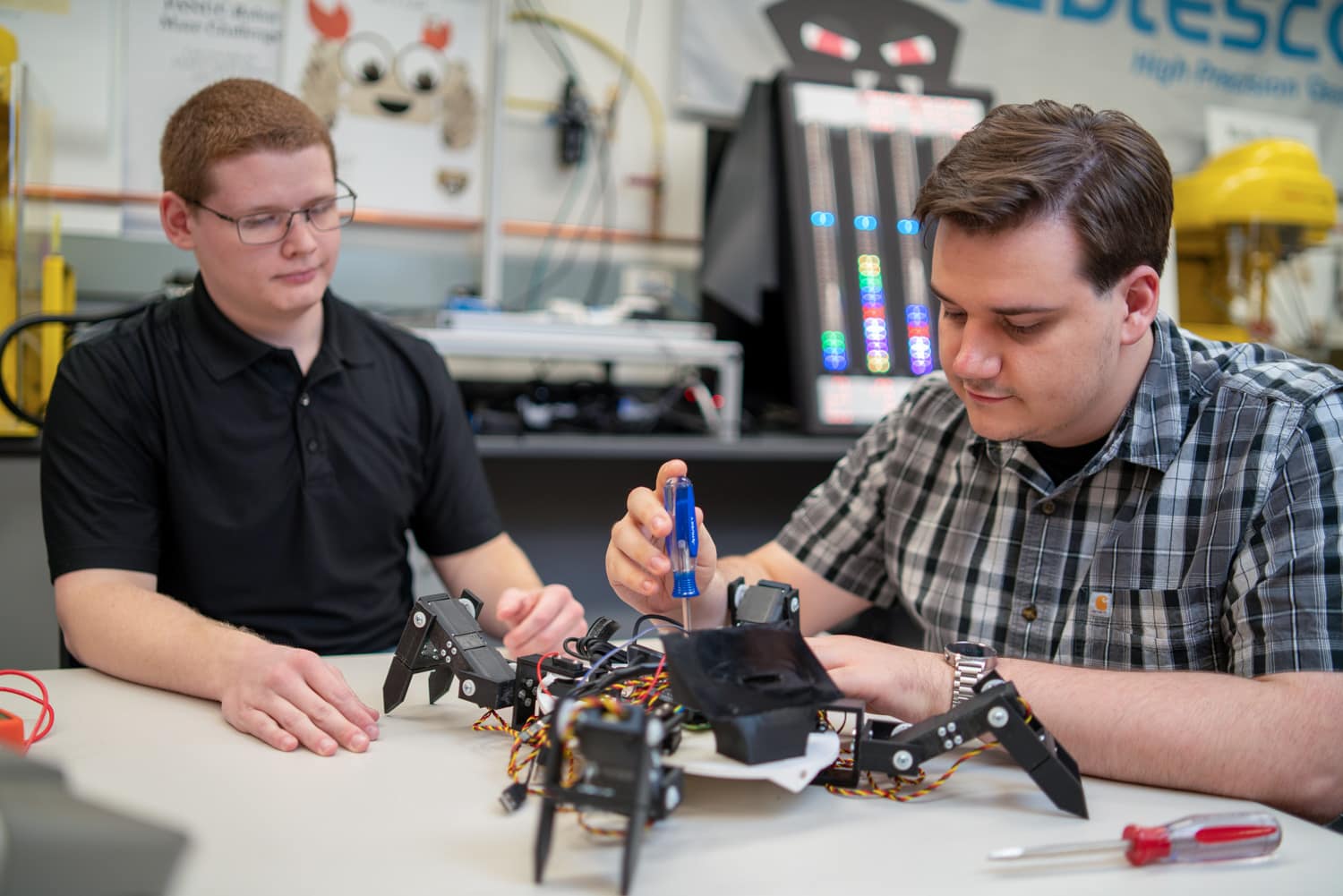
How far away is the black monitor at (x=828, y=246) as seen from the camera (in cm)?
264

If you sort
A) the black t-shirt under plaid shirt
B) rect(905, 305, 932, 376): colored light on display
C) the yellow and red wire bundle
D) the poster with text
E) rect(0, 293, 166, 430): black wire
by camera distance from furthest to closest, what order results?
1. rect(905, 305, 932, 376): colored light on display
2. the poster with text
3. rect(0, 293, 166, 430): black wire
4. the black t-shirt under plaid shirt
5. the yellow and red wire bundle

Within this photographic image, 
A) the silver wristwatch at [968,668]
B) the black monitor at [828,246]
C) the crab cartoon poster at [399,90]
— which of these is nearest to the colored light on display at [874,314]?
the black monitor at [828,246]

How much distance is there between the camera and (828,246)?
8.82 feet

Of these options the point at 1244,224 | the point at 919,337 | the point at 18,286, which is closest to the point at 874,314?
the point at 919,337

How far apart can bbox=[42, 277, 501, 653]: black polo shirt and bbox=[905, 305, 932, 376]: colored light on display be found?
55.0 inches

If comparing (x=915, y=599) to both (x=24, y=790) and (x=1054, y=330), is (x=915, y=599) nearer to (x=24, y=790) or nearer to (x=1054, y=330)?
(x=1054, y=330)

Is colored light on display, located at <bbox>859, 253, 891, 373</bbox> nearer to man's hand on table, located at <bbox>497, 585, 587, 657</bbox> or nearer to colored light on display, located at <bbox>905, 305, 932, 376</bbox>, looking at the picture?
colored light on display, located at <bbox>905, 305, 932, 376</bbox>

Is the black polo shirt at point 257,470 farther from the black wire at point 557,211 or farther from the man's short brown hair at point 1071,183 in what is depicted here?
the black wire at point 557,211

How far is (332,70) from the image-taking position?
277cm

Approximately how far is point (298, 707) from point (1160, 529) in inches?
34.6

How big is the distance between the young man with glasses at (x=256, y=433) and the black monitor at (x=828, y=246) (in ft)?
3.94

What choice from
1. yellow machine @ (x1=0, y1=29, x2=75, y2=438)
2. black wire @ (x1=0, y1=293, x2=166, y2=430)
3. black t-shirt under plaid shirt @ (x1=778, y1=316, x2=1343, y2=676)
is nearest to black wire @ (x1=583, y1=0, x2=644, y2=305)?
yellow machine @ (x1=0, y1=29, x2=75, y2=438)

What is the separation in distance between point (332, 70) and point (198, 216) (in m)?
1.43

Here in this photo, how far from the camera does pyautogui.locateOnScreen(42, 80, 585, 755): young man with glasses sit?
4.65 feet
